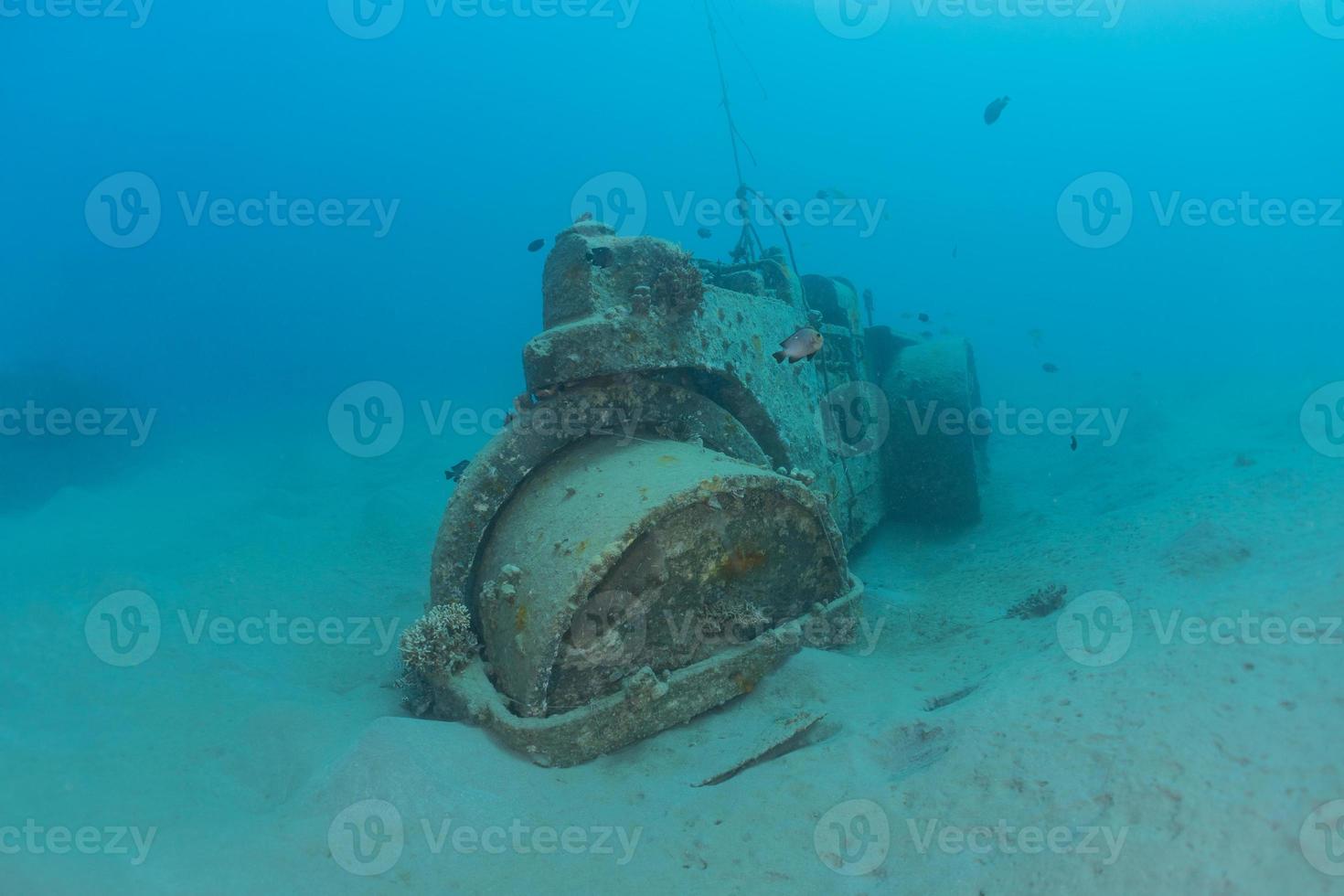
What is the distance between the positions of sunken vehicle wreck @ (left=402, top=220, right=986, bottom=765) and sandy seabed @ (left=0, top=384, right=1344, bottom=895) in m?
0.37

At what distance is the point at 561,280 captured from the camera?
620 cm

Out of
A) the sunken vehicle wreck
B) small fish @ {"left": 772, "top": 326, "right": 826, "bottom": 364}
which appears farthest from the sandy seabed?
small fish @ {"left": 772, "top": 326, "right": 826, "bottom": 364}

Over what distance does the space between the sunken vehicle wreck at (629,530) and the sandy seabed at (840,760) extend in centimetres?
37

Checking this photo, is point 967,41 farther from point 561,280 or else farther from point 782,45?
point 561,280

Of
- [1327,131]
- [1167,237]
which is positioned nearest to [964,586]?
[1167,237]

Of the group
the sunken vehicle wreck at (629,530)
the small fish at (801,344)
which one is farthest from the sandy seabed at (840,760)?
the small fish at (801,344)

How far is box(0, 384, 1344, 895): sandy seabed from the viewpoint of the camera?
2.94 m

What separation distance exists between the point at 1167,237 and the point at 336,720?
104417mm

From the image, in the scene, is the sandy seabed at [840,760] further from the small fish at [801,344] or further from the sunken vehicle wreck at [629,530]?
the small fish at [801,344]

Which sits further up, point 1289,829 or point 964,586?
point 1289,829

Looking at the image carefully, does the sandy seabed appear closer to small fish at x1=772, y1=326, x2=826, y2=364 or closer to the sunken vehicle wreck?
the sunken vehicle wreck

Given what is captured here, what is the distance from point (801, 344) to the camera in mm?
6156

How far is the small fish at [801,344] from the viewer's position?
20.1 ft

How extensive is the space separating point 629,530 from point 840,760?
2.04 m
